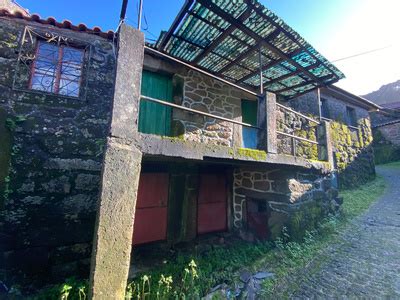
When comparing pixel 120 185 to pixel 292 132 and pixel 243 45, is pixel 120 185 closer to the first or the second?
pixel 243 45

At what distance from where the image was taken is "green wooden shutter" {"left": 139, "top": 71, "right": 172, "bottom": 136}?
4.64m

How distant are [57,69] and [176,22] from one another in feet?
8.06

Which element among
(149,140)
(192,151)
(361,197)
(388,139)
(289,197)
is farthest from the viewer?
(388,139)

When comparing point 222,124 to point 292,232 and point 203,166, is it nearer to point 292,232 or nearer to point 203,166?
point 203,166

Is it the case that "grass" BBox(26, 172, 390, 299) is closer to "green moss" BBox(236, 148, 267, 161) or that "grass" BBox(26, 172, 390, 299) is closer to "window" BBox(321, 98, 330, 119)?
"green moss" BBox(236, 148, 267, 161)

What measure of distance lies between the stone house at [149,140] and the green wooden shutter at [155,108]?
0.09 ft

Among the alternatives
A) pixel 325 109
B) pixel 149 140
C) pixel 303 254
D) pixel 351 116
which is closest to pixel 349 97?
pixel 351 116

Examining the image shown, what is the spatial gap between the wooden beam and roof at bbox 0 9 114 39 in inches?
46.2

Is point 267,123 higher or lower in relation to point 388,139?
lower

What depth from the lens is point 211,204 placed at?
18.5 feet

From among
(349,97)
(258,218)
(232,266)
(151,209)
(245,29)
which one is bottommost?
(232,266)

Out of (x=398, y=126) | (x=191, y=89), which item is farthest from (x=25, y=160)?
(x=398, y=126)

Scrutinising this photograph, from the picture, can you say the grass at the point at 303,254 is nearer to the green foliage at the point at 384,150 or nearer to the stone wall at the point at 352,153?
the stone wall at the point at 352,153

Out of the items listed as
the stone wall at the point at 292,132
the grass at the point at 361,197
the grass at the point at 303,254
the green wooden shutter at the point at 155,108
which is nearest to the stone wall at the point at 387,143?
the grass at the point at 361,197
